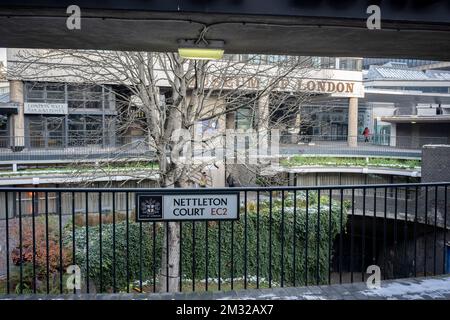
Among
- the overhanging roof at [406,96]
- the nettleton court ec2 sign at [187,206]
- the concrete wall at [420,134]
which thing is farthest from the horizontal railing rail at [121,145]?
the nettleton court ec2 sign at [187,206]

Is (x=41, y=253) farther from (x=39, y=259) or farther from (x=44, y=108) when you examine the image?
(x=44, y=108)

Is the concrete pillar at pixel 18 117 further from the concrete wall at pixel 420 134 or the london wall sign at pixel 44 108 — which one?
the concrete wall at pixel 420 134

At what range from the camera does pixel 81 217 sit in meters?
19.2

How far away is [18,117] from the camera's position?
2781cm

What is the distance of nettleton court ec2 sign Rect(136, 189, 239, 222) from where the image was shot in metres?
4.43

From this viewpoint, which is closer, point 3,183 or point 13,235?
point 13,235

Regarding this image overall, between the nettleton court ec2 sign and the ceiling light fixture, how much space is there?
1.85m

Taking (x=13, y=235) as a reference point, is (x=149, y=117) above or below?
above

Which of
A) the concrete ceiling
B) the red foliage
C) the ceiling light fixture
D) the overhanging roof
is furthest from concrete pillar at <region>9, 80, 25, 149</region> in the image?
the overhanging roof

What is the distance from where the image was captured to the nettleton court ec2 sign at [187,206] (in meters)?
4.43
